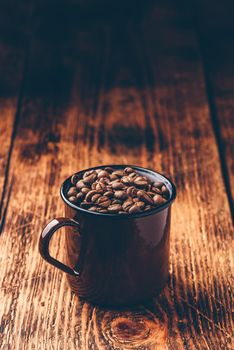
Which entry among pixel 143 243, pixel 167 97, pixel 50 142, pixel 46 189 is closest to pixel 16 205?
pixel 46 189

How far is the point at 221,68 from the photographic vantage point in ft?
5.86

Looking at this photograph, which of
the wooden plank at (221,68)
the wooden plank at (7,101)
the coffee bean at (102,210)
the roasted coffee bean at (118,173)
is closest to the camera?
the coffee bean at (102,210)

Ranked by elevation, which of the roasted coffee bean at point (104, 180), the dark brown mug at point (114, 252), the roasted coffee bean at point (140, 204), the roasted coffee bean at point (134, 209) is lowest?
the dark brown mug at point (114, 252)

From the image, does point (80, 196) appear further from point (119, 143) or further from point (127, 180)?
point (119, 143)

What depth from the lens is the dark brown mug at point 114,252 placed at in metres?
0.89

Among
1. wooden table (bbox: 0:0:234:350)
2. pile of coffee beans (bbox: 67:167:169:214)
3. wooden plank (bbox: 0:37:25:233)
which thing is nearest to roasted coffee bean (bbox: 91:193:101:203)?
pile of coffee beans (bbox: 67:167:169:214)

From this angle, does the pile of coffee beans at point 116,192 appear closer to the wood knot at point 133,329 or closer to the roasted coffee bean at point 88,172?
the roasted coffee bean at point 88,172

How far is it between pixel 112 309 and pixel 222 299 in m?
0.16

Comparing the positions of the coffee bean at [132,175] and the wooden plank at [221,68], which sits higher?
the coffee bean at [132,175]

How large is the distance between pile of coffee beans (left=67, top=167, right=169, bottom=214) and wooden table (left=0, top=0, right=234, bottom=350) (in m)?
0.15

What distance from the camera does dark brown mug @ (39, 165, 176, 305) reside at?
890 mm

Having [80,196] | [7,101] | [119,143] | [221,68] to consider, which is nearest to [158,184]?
[80,196]

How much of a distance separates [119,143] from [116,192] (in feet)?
1.75

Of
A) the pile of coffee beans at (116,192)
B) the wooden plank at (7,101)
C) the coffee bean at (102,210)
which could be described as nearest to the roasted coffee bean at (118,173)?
the pile of coffee beans at (116,192)
